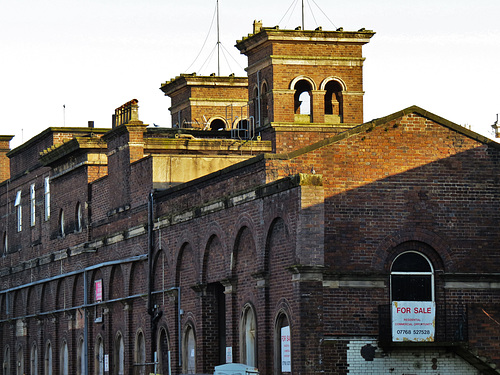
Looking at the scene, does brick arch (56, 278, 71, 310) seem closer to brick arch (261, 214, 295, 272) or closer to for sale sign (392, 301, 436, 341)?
brick arch (261, 214, 295, 272)

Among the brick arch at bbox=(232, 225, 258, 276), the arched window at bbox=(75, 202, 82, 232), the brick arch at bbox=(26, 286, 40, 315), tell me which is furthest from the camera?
the brick arch at bbox=(26, 286, 40, 315)

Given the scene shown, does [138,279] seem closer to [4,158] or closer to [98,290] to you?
[98,290]

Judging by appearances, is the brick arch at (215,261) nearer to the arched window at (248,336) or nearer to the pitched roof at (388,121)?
the arched window at (248,336)

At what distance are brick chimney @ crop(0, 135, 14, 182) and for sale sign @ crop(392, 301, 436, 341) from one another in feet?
151

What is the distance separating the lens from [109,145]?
5281cm

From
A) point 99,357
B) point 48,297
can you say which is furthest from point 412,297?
point 48,297

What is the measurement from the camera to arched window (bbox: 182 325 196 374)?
42.6 m

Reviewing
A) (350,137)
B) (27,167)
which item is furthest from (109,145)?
(350,137)

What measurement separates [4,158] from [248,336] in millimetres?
42231

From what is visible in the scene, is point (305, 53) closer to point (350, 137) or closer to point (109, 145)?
point (109, 145)

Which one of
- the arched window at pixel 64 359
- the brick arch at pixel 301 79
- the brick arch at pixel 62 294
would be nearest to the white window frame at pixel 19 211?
the brick arch at pixel 62 294

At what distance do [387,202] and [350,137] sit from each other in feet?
6.64

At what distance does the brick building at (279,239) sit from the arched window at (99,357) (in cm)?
8

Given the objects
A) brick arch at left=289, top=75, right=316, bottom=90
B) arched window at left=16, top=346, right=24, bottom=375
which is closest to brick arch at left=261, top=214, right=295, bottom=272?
brick arch at left=289, top=75, right=316, bottom=90
